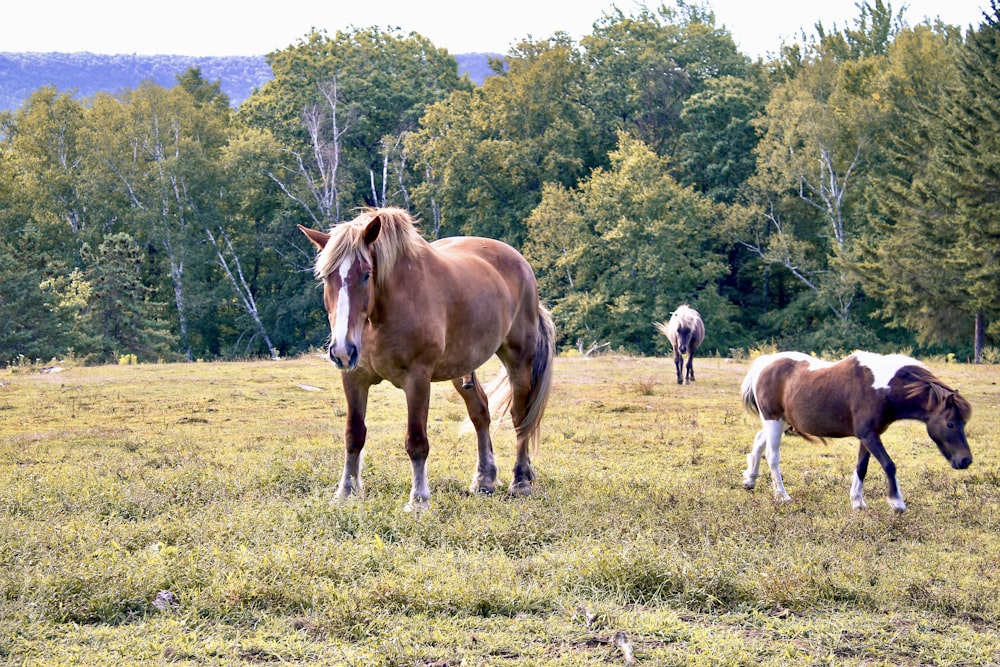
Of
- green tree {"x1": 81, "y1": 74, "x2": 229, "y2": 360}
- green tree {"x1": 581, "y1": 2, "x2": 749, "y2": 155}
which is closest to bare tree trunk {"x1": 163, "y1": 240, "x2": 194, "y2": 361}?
green tree {"x1": 81, "y1": 74, "x2": 229, "y2": 360}

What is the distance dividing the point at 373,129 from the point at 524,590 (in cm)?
4899

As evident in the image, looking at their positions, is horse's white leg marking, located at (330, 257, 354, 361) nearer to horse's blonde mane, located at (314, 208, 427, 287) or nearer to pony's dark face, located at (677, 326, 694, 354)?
horse's blonde mane, located at (314, 208, 427, 287)

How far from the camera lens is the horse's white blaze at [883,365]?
25.4ft

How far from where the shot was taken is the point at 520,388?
8.72m

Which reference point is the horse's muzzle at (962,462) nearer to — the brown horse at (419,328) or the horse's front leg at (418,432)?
the brown horse at (419,328)

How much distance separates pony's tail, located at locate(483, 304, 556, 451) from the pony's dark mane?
3.07m

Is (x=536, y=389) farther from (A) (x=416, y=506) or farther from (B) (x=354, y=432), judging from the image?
(A) (x=416, y=506)

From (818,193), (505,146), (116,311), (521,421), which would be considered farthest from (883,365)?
(505,146)

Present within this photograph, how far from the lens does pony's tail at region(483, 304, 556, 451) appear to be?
8578 millimetres

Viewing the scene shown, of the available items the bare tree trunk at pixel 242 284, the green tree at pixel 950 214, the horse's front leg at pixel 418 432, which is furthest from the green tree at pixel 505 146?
the horse's front leg at pixel 418 432

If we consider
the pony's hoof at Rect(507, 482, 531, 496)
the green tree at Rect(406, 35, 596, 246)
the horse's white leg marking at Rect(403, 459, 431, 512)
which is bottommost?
the pony's hoof at Rect(507, 482, 531, 496)

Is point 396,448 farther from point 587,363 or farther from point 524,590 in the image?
point 587,363

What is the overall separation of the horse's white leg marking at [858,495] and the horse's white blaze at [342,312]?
14.1ft

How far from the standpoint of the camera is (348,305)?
6574mm
